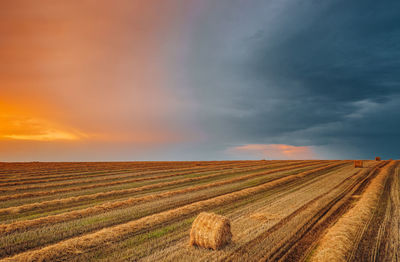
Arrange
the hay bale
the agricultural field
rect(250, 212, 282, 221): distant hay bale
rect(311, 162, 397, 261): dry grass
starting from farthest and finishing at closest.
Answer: rect(250, 212, 282, 221): distant hay bale
the hay bale
the agricultural field
rect(311, 162, 397, 261): dry grass

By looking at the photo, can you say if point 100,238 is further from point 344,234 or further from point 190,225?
point 344,234

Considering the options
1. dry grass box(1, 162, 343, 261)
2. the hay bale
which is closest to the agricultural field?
dry grass box(1, 162, 343, 261)

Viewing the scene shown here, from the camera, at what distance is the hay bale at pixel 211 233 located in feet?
23.4

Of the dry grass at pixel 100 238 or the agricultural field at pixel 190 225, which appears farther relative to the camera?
the agricultural field at pixel 190 225

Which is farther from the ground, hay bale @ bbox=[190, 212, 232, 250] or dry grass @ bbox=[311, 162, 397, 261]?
hay bale @ bbox=[190, 212, 232, 250]

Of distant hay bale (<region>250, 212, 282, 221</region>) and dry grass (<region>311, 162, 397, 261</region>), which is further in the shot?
distant hay bale (<region>250, 212, 282, 221</region>)

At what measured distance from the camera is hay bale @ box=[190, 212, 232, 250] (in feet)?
23.4

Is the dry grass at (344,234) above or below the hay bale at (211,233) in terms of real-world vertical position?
below

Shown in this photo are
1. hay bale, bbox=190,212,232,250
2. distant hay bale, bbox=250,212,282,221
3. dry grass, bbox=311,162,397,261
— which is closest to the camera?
dry grass, bbox=311,162,397,261

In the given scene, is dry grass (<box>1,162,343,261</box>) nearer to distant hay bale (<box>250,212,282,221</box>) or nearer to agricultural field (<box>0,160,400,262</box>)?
agricultural field (<box>0,160,400,262</box>)

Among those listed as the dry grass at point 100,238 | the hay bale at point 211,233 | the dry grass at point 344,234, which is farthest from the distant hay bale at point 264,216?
the hay bale at point 211,233

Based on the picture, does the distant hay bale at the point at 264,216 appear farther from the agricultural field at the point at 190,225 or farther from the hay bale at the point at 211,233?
the hay bale at the point at 211,233

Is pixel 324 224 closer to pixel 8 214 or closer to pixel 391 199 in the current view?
pixel 391 199

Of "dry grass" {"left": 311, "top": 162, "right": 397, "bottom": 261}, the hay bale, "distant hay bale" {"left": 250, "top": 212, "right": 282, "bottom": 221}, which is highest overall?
the hay bale
